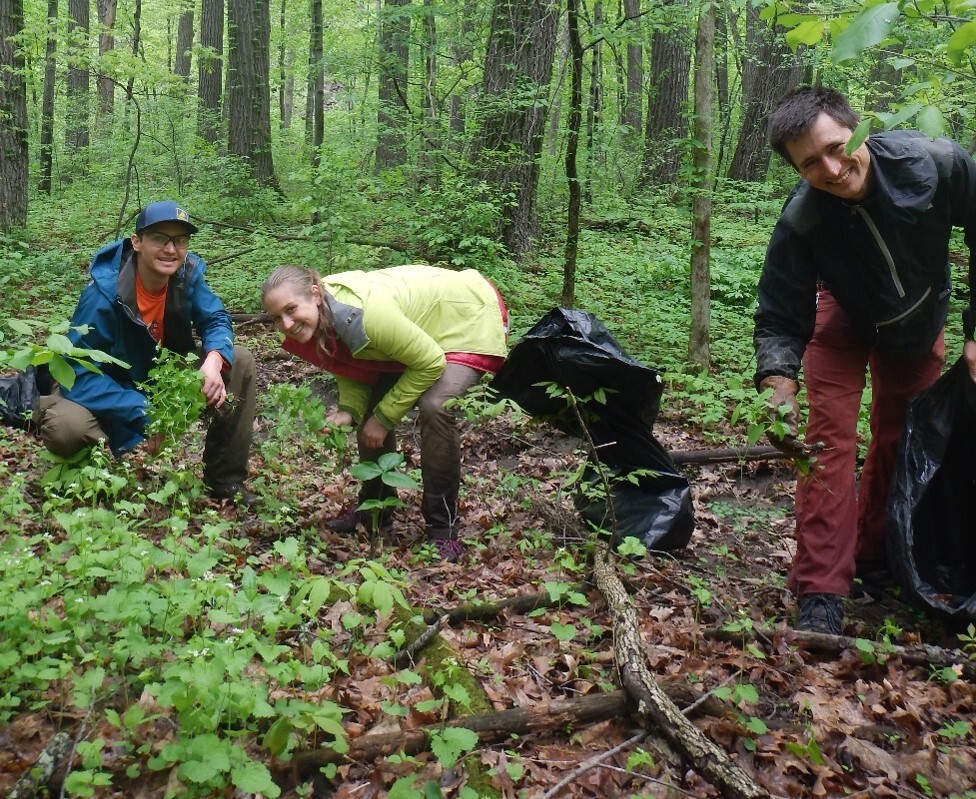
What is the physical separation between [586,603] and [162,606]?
152 centimetres

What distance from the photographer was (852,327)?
332 centimetres

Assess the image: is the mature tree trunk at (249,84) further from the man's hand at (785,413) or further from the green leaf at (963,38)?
the green leaf at (963,38)

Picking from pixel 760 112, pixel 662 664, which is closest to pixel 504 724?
pixel 662 664

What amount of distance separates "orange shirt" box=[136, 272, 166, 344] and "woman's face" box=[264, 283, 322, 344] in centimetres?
98

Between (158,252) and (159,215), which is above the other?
(159,215)

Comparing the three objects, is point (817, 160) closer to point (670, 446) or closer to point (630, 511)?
point (630, 511)

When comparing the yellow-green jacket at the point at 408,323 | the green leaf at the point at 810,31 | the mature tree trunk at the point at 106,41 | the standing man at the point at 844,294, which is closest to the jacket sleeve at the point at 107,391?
the yellow-green jacket at the point at 408,323

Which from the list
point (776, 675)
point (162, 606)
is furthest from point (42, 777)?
point (776, 675)

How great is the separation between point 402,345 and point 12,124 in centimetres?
847

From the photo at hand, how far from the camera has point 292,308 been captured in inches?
138

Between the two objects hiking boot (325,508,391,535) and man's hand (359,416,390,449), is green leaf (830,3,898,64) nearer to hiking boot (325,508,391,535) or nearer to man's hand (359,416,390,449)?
man's hand (359,416,390,449)

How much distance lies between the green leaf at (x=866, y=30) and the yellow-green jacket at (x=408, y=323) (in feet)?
7.71

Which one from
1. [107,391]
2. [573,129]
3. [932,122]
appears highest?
[573,129]

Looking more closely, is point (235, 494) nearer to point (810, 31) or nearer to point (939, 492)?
point (939, 492)
